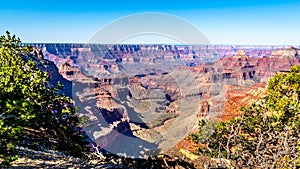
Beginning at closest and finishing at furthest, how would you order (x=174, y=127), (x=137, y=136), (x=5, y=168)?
(x=5, y=168) < (x=137, y=136) < (x=174, y=127)

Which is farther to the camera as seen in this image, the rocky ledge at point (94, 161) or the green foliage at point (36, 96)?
the rocky ledge at point (94, 161)

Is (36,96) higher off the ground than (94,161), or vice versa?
(36,96)

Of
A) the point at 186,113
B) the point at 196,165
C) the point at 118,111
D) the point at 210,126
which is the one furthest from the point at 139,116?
the point at 196,165

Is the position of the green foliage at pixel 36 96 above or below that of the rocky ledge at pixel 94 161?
above

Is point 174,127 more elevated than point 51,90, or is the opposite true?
point 51,90

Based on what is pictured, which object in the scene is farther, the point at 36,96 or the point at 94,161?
the point at 94,161

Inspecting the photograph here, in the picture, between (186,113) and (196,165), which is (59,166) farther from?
(186,113)

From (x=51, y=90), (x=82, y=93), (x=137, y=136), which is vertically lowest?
(x=137, y=136)

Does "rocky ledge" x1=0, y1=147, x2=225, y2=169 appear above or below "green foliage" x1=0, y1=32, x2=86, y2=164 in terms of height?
below

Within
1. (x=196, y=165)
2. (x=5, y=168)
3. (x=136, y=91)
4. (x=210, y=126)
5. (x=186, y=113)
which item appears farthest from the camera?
(x=136, y=91)

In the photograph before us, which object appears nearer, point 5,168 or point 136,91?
point 5,168

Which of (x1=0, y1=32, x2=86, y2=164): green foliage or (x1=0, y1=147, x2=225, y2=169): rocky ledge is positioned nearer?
(x1=0, y1=32, x2=86, y2=164): green foliage
